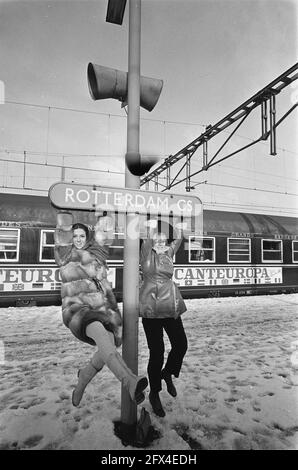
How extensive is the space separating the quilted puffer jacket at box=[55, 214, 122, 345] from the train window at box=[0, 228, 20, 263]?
4.95 m

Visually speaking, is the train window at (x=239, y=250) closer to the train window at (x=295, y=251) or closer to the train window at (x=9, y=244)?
the train window at (x=295, y=251)

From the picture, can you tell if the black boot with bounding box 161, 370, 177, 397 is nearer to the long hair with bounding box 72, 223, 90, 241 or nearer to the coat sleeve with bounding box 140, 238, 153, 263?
the coat sleeve with bounding box 140, 238, 153, 263

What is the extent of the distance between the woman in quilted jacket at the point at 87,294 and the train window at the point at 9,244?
16.2 feet

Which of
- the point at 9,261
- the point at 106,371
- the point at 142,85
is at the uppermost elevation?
the point at 142,85

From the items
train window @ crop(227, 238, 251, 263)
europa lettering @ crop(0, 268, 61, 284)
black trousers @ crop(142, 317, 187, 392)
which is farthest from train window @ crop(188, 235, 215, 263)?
black trousers @ crop(142, 317, 187, 392)

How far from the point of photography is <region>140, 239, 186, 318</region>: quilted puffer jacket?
2482 millimetres

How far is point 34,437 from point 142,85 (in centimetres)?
292

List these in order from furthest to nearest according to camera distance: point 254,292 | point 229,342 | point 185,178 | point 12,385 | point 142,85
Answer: point 185,178, point 254,292, point 229,342, point 12,385, point 142,85

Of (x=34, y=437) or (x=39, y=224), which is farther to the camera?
(x=39, y=224)

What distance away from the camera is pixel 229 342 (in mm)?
4473

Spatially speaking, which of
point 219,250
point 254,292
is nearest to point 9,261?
point 219,250

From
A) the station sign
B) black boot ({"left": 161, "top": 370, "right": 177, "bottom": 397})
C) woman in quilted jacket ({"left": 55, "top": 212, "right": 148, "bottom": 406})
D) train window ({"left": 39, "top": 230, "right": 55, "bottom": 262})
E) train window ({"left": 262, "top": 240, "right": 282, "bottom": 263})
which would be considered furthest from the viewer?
train window ({"left": 262, "top": 240, "right": 282, "bottom": 263})

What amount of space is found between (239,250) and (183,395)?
22.4 feet

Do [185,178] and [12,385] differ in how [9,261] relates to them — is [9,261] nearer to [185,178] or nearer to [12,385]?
[12,385]
